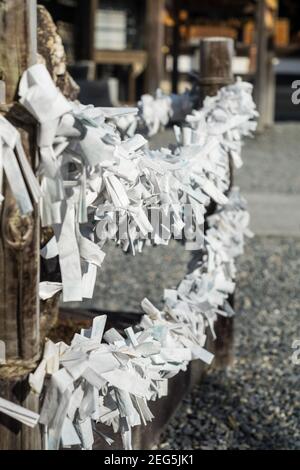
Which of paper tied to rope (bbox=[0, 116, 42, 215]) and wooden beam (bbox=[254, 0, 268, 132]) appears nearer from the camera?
paper tied to rope (bbox=[0, 116, 42, 215])

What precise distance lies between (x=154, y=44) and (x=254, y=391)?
8788mm

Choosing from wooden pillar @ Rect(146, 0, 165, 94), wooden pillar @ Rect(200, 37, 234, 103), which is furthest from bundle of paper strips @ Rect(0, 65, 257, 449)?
wooden pillar @ Rect(146, 0, 165, 94)

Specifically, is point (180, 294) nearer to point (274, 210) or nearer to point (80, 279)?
point (80, 279)

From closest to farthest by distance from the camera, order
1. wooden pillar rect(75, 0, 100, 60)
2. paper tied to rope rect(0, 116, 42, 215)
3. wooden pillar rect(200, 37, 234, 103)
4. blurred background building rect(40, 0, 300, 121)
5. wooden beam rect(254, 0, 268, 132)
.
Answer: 1. paper tied to rope rect(0, 116, 42, 215)
2. wooden pillar rect(200, 37, 234, 103)
3. blurred background building rect(40, 0, 300, 121)
4. wooden beam rect(254, 0, 268, 132)
5. wooden pillar rect(75, 0, 100, 60)

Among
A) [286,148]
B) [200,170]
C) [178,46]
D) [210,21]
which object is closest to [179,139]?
[200,170]

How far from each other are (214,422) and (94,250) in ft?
5.22

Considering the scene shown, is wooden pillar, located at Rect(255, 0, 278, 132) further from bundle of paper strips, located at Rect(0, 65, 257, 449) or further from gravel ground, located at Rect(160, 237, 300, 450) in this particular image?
bundle of paper strips, located at Rect(0, 65, 257, 449)

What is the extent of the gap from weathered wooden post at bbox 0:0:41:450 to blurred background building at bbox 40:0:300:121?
27.8 feet

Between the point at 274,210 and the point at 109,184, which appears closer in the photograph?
the point at 109,184

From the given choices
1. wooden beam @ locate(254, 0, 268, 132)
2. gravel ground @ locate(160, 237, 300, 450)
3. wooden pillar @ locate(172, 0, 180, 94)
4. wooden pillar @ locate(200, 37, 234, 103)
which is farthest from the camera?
wooden pillar @ locate(172, 0, 180, 94)

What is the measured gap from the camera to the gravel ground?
2959mm

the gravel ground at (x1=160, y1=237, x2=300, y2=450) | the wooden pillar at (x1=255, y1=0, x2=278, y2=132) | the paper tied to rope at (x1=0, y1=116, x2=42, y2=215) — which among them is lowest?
the gravel ground at (x1=160, y1=237, x2=300, y2=450)

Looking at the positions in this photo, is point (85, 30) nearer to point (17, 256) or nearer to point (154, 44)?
point (154, 44)

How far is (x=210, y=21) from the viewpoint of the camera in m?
14.5
